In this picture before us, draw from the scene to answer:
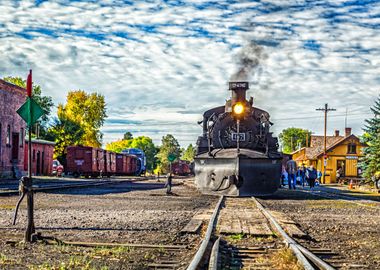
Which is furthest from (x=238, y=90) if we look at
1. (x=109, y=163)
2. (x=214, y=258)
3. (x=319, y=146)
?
(x=319, y=146)

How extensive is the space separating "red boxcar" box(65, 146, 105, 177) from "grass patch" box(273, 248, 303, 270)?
4059 centimetres

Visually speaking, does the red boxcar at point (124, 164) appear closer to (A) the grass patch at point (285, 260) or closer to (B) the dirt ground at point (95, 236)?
(B) the dirt ground at point (95, 236)

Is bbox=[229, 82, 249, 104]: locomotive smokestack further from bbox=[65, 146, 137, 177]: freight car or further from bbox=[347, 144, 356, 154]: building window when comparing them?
bbox=[347, 144, 356, 154]: building window

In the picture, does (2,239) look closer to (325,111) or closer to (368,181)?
(368,181)

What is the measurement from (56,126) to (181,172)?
65.7 feet

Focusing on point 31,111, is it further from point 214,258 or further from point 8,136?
point 8,136

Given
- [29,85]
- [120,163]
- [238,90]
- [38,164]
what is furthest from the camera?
[120,163]

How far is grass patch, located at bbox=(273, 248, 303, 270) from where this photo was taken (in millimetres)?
5812

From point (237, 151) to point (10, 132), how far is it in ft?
83.1

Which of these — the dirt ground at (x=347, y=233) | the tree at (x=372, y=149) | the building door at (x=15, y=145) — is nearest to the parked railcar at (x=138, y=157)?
the building door at (x=15, y=145)

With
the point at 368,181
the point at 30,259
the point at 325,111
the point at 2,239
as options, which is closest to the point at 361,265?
the point at 30,259

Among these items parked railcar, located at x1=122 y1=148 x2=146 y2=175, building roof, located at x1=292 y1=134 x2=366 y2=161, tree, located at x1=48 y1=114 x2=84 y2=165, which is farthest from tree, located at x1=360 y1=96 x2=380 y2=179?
tree, located at x1=48 y1=114 x2=84 y2=165

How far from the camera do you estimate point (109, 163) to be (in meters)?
55.0

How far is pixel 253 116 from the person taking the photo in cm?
1964
